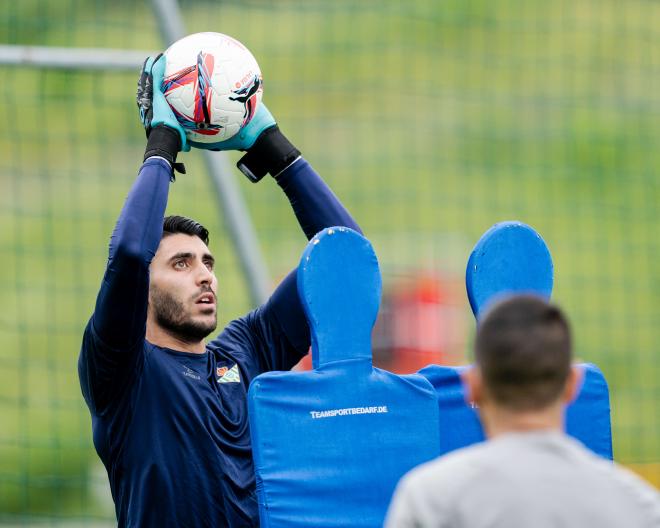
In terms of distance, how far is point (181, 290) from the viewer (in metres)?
4.05

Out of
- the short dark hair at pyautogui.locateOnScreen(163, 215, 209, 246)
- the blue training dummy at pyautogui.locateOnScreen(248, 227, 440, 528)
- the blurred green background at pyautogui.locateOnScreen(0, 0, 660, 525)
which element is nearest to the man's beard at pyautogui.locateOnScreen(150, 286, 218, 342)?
the short dark hair at pyautogui.locateOnScreen(163, 215, 209, 246)

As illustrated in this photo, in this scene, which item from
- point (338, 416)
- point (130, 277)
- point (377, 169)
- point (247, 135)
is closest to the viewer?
point (338, 416)

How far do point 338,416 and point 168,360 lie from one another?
2.46ft

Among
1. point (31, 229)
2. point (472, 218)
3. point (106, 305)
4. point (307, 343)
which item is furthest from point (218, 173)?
point (31, 229)

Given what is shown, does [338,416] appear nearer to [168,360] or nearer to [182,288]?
[168,360]

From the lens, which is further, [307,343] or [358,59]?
[358,59]

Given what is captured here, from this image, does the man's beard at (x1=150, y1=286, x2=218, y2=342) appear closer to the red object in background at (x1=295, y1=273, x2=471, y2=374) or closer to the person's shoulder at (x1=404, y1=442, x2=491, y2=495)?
the person's shoulder at (x1=404, y1=442, x2=491, y2=495)

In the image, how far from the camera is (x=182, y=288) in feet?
13.3

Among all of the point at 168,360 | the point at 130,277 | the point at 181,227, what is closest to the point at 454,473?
the point at 130,277

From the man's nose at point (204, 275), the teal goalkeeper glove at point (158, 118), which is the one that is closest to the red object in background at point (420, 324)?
the man's nose at point (204, 275)

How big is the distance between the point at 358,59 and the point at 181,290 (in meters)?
5.92

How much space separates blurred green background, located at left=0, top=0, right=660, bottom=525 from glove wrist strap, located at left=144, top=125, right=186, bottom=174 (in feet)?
11.2

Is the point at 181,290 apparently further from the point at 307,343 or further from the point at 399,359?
the point at 399,359

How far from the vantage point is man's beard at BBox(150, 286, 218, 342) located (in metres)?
3.98
